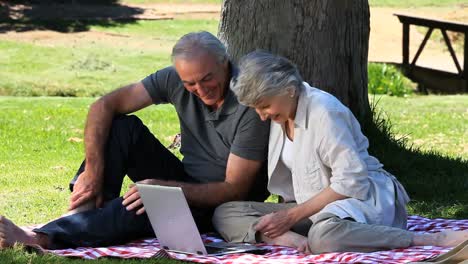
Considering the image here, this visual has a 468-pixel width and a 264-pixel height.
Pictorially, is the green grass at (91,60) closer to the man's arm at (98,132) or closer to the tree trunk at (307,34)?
the tree trunk at (307,34)

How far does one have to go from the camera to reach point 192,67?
482cm

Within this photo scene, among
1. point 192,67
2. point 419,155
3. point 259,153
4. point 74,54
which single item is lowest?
point 74,54

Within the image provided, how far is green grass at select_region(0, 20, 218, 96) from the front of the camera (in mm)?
14508

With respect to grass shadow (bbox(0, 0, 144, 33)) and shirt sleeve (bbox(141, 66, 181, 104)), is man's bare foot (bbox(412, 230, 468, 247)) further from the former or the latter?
grass shadow (bbox(0, 0, 144, 33))

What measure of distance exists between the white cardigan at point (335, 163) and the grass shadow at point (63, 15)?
50.5 feet

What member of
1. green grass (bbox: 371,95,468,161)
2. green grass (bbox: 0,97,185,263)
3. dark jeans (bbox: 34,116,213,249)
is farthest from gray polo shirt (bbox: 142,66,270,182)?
green grass (bbox: 371,95,468,161)

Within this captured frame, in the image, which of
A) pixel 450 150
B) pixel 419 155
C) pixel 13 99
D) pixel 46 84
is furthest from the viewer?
pixel 46 84

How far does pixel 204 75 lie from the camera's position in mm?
4820

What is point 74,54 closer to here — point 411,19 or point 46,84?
point 46,84

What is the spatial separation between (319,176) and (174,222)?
2.21ft

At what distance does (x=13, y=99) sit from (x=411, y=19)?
7.04 metres

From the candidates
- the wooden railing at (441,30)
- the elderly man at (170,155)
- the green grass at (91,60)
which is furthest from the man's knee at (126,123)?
the wooden railing at (441,30)

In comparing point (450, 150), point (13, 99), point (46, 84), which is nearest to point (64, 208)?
point (450, 150)

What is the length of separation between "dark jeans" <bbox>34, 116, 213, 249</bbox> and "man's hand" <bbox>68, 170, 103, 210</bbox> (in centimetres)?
7
